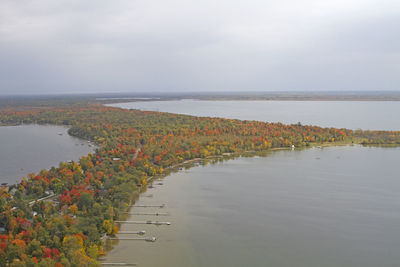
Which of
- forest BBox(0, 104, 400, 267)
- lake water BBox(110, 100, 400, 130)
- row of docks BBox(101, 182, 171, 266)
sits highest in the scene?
lake water BBox(110, 100, 400, 130)

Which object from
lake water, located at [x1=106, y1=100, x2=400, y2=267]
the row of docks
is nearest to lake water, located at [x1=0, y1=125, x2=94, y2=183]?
the row of docks

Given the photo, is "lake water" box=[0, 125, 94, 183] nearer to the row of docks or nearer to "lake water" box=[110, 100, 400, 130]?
the row of docks

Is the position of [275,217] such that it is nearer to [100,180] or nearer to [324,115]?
[100,180]

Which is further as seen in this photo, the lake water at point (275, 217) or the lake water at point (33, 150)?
the lake water at point (33, 150)

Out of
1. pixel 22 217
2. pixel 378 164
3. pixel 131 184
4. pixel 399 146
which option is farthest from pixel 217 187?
pixel 399 146

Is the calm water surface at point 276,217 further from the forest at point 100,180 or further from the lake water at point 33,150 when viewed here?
the lake water at point 33,150

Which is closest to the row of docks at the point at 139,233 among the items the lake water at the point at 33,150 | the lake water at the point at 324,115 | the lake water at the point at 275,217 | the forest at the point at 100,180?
the lake water at the point at 275,217
